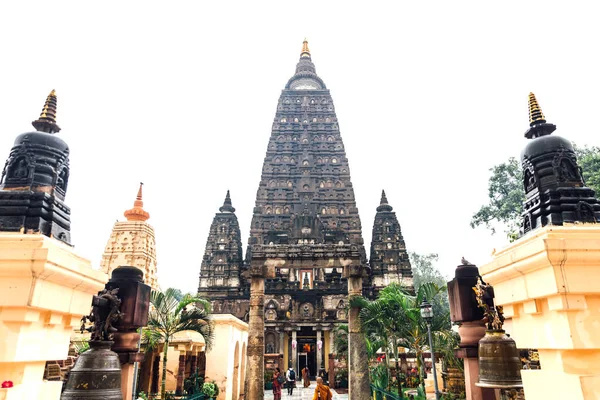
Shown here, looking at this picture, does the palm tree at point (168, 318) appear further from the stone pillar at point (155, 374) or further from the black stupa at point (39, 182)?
the black stupa at point (39, 182)

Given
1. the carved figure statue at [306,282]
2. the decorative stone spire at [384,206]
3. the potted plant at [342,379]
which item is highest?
the decorative stone spire at [384,206]

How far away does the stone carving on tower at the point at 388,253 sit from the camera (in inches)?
1556

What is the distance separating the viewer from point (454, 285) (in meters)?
4.92

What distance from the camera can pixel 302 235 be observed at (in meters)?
37.5

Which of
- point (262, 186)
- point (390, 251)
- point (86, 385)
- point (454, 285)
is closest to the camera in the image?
point (86, 385)

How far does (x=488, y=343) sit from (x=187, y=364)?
15145 mm

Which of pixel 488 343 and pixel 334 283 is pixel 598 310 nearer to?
pixel 488 343

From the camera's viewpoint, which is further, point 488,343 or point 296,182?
point 296,182

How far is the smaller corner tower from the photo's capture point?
3928cm

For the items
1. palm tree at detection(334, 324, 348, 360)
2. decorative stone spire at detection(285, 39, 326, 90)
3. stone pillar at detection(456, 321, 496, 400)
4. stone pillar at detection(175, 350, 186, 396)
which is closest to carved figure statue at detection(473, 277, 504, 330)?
stone pillar at detection(456, 321, 496, 400)

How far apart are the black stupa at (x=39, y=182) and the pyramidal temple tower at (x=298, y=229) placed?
89.9 ft

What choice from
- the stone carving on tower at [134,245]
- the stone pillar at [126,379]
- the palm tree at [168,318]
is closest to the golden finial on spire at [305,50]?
the stone carving on tower at [134,245]

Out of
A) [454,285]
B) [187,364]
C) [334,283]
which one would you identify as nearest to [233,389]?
[187,364]

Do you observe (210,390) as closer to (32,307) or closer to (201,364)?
(201,364)
